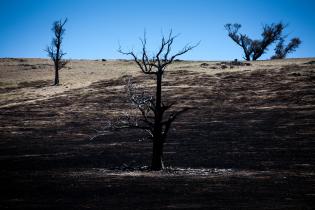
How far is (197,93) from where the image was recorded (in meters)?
53.8

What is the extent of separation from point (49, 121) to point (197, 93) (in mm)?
18570

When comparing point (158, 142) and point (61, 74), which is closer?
point (158, 142)

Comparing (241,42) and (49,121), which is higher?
(241,42)

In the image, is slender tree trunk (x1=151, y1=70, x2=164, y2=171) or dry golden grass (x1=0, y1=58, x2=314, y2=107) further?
dry golden grass (x1=0, y1=58, x2=314, y2=107)

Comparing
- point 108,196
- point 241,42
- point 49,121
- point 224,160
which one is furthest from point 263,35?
point 108,196

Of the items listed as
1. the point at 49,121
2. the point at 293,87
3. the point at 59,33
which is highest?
the point at 59,33

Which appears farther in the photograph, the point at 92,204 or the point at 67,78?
the point at 67,78

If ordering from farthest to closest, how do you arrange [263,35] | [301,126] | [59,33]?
[263,35] → [59,33] → [301,126]

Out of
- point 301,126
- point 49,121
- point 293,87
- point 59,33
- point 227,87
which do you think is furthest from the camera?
point 59,33

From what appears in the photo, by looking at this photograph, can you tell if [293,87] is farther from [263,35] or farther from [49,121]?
[263,35]

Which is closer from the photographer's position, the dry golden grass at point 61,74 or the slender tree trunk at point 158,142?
the slender tree trunk at point 158,142

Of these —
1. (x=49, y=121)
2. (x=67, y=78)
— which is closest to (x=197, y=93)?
(x=49, y=121)

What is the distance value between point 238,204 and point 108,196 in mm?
4393

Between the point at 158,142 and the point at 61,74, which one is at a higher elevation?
the point at 61,74
